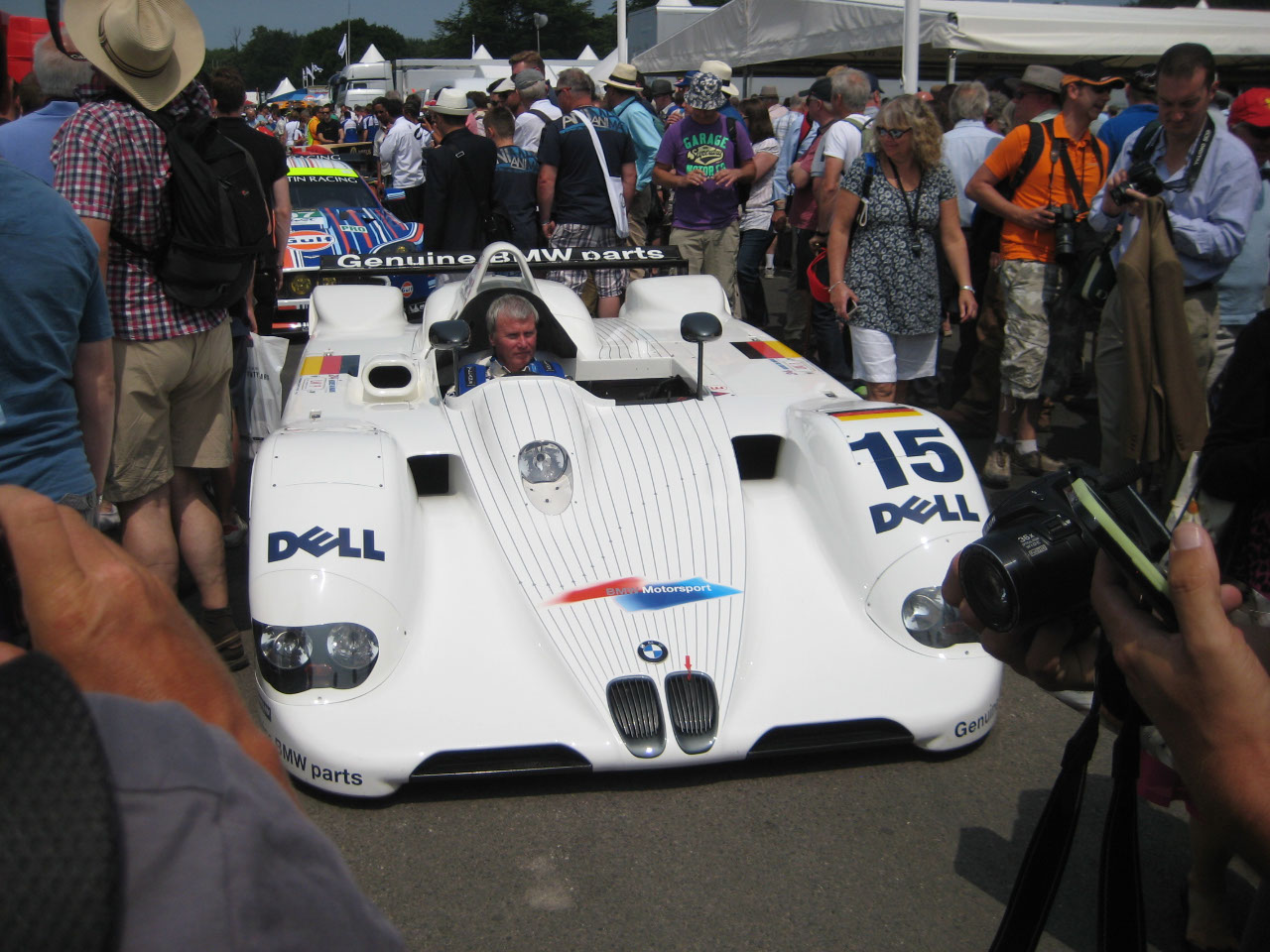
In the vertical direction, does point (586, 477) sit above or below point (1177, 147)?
below

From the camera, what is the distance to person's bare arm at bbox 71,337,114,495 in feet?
7.90

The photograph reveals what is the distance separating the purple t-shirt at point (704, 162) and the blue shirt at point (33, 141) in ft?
13.5

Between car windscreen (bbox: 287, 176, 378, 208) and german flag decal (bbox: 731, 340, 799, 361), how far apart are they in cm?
620

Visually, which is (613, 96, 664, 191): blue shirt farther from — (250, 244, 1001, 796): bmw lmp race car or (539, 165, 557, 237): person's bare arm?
(250, 244, 1001, 796): bmw lmp race car

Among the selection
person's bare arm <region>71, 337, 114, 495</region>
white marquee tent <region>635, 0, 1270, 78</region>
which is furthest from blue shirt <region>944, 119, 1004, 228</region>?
person's bare arm <region>71, 337, 114, 495</region>

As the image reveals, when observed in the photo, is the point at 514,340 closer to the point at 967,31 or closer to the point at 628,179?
the point at 628,179

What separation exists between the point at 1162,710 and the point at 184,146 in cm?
311

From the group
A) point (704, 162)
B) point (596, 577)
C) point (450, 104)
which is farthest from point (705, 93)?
point (596, 577)

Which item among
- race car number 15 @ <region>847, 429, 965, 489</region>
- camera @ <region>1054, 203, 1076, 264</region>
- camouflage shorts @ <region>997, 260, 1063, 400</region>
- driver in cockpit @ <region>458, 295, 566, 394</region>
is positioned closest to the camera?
race car number 15 @ <region>847, 429, 965, 489</region>

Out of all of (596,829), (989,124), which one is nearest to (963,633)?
(596,829)

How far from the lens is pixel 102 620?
91 centimetres

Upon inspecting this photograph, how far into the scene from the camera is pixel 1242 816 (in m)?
1.00

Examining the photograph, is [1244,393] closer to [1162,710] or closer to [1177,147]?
[1162,710]

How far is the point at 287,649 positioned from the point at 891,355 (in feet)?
10.5
